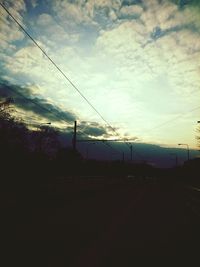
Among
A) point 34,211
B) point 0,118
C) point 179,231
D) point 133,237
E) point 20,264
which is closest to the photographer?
point 20,264

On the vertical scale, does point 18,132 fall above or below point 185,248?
above

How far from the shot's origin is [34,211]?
459 inches

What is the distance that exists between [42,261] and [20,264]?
493mm

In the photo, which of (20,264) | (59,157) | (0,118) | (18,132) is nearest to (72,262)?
(20,264)

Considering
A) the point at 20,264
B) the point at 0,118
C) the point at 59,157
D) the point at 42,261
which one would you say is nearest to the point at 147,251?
the point at 42,261

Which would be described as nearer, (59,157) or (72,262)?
(72,262)

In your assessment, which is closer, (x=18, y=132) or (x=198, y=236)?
(x=198, y=236)

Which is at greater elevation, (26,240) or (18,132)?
(18,132)

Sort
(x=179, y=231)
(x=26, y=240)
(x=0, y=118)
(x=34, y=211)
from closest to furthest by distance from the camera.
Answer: (x=26, y=240) → (x=179, y=231) → (x=34, y=211) → (x=0, y=118)

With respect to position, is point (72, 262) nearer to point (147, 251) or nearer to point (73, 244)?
point (73, 244)

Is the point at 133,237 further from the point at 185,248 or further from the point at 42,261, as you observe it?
the point at 42,261

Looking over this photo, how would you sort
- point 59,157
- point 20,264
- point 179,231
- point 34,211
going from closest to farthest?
point 20,264, point 179,231, point 34,211, point 59,157

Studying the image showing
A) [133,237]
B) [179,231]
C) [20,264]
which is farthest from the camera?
[179,231]

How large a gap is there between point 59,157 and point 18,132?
1742 inches
